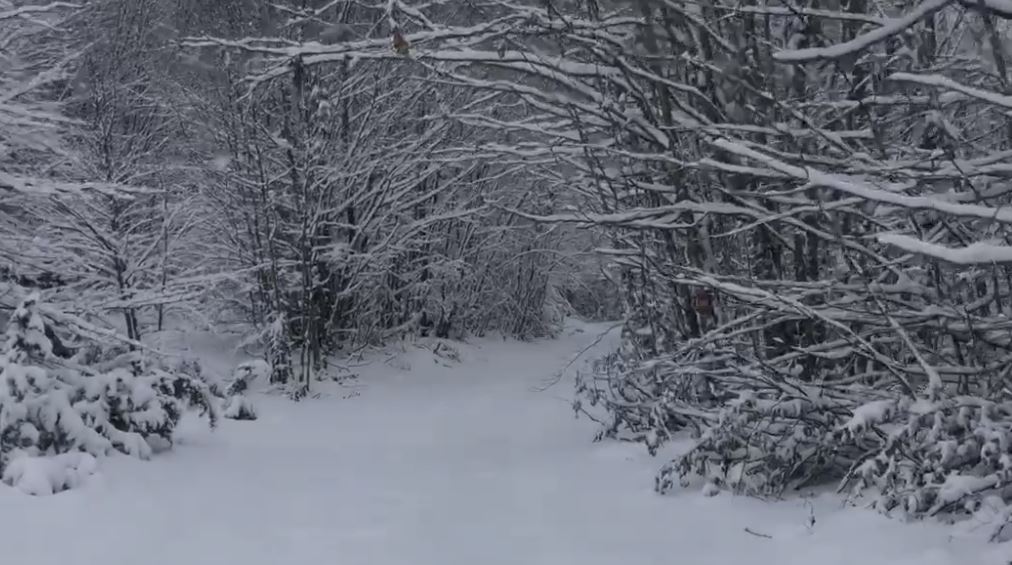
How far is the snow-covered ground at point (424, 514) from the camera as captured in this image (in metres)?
4.06

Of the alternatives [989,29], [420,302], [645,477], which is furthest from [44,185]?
[420,302]

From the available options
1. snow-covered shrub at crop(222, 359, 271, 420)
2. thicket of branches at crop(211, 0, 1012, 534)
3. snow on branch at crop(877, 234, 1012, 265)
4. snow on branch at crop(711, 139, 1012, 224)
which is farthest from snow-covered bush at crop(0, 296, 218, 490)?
snow on branch at crop(877, 234, 1012, 265)

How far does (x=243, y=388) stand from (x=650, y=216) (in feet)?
20.2

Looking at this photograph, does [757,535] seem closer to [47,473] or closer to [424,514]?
[424,514]

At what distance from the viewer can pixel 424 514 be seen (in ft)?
16.4

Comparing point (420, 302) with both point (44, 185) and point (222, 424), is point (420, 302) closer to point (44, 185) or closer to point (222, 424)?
point (222, 424)

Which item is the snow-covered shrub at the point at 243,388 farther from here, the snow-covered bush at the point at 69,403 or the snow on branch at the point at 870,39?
the snow on branch at the point at 870,39

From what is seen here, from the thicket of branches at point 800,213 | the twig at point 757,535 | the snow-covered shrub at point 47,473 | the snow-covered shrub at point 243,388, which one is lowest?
the snow-covered shrub at point 243,388

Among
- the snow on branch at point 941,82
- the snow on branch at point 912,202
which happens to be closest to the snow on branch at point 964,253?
the snow on branch at point 912,202

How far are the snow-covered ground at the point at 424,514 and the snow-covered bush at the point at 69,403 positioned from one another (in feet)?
0.71

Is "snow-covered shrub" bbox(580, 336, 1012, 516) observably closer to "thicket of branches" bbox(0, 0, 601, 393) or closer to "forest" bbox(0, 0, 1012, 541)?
"forest" bbox(0, 0, 1012, 541)

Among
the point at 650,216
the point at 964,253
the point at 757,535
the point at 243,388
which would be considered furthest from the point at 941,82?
the point at 243,388

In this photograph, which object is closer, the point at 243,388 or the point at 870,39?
the point at 870,39

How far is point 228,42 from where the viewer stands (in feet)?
17.7
